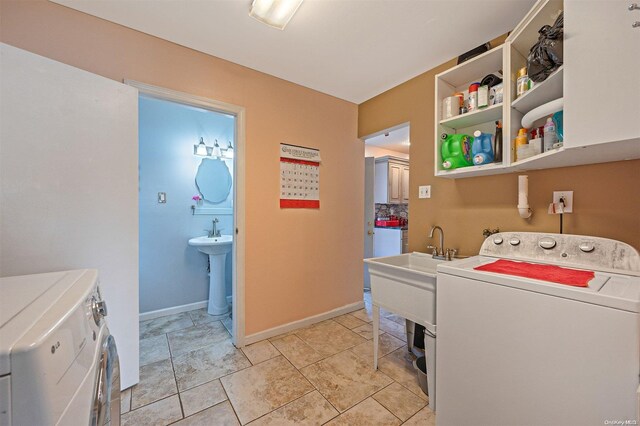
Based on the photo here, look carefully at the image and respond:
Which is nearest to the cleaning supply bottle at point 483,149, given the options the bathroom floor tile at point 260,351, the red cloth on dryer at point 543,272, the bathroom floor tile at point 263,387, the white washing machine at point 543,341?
the white washing machine at point 543,341

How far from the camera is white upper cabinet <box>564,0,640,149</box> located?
0.84 metres

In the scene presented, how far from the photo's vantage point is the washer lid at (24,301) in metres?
0.45

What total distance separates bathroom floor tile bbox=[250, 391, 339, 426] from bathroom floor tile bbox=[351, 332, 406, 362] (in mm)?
566

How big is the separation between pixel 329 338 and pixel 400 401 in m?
0.85

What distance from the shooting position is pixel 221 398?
148 cm

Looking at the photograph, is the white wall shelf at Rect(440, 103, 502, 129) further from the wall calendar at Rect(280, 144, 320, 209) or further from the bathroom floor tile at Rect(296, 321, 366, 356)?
the bathroom floor tile at Rect(296, 321, 366, 356)

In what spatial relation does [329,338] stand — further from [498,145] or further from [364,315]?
[498,145]

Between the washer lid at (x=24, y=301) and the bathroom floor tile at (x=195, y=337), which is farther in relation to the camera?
the bathroom floor tile at (x=195, y=337)

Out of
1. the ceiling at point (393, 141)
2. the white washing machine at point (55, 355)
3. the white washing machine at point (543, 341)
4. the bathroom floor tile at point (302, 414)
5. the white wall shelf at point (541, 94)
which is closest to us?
the white washing machine at point (55, 355)

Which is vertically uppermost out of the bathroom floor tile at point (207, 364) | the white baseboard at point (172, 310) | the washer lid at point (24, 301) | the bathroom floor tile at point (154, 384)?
the washer lid at point (24, 301)

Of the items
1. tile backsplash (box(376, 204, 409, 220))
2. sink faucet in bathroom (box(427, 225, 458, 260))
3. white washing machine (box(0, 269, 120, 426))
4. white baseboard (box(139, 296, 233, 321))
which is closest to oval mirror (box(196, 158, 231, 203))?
white baseboard (box(139, 296, 233, 321))

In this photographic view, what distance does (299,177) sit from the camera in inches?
95.4

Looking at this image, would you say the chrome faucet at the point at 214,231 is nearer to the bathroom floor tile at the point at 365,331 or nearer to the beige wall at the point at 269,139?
the beige wall at the point at 269,139

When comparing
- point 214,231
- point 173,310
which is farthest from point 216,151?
point 173,310
